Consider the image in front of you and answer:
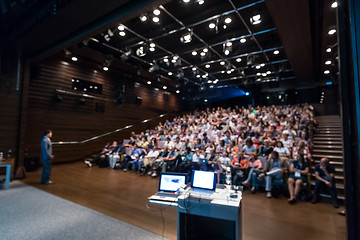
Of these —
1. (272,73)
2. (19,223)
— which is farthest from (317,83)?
(19,223)

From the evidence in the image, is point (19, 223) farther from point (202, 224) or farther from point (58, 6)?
point (58, 6)

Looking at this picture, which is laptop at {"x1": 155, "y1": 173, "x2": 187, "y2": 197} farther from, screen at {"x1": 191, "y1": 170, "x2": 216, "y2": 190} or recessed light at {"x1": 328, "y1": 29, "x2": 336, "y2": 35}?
recessed light at {"x1": 328, "y1": 29, "x2": 336, "y2": 35}

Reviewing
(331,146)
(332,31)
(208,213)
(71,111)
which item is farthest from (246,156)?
(71,111)

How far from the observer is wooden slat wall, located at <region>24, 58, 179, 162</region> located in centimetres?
712

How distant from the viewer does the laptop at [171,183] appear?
228cm

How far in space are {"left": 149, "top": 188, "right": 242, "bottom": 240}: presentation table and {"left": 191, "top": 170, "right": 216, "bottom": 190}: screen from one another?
100mm

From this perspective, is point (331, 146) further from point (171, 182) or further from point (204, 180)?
point (171, 182)

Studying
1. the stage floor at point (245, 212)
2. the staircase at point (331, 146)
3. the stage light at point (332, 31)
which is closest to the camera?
the stage floor at point (245, 212)

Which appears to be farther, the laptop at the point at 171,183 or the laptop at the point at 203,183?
the laptop at the point at 171,183

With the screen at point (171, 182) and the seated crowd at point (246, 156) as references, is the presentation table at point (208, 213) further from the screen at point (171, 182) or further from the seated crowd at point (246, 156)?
the seated crowd at point (246, 156)

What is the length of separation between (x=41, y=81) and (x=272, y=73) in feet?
34.7

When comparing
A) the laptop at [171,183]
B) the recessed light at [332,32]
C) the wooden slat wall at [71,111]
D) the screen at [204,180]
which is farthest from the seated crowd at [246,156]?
the recessed light at [332,32]

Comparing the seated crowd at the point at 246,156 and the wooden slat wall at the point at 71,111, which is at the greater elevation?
the wooden slat wall at the point at 71,111

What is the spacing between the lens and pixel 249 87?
13.1 m
